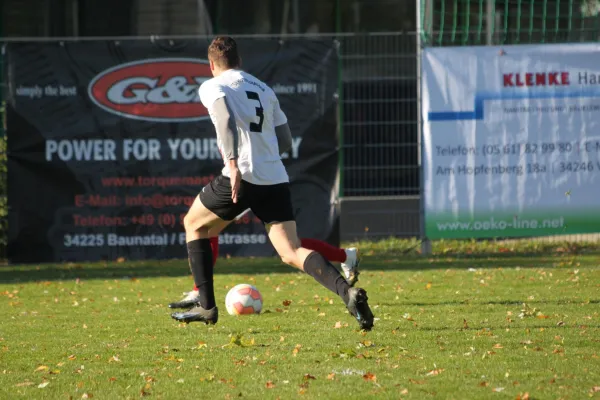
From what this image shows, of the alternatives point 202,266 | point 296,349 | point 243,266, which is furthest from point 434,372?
point 243,266

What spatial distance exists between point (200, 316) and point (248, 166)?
1.21m

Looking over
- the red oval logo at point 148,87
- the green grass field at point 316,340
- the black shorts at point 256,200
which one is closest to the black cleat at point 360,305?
the green grass field at point 316,340

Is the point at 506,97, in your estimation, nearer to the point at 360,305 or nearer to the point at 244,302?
the point at 244,302

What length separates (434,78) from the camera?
14633 mm

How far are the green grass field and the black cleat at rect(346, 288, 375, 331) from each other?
5.7 inches

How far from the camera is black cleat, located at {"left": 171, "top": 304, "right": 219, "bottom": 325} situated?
789 centimetres

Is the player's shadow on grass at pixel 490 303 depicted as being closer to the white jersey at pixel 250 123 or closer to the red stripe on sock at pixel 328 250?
the red stripe on sock at pixel 328 250

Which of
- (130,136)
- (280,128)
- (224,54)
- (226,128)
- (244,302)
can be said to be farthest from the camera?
(130,136)

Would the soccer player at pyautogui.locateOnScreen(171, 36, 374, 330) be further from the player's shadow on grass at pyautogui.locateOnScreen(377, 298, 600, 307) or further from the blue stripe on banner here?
the blue stripe on banner

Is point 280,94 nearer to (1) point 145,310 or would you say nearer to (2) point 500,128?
(2) point 500,128

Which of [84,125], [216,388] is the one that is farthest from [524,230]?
[216,388]

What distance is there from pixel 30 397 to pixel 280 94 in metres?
9.52

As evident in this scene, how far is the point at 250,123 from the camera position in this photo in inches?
301

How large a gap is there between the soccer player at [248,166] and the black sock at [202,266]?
137 mm
